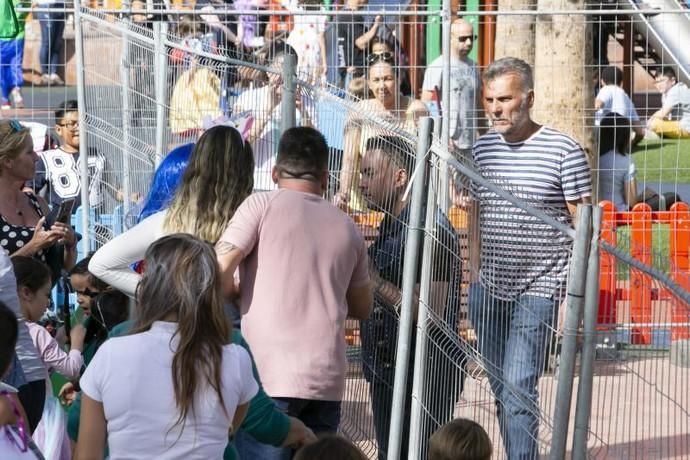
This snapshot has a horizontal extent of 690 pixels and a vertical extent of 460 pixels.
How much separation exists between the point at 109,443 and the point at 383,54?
8.09 meters

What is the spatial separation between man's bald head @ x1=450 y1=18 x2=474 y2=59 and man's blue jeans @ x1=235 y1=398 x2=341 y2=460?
7542 millimetres

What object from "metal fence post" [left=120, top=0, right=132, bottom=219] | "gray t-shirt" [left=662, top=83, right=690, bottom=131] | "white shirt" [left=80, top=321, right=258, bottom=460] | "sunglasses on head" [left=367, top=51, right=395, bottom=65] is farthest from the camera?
"gray t-shirt" [left=662, top=83, right=690, bottom=131]

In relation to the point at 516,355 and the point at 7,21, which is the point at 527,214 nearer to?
the point at 516,355

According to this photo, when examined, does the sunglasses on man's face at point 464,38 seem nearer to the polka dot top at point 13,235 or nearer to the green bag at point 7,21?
the green bag at point 7,21

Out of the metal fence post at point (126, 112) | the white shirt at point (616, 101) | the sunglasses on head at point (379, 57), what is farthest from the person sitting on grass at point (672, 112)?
the metal fence post at point (126, 112)

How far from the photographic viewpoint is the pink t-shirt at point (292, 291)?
5.03 m

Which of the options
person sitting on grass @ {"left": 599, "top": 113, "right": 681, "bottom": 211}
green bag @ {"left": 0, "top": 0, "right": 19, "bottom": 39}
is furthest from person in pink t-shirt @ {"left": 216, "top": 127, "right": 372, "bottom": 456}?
person sitting on grass @ {"left": 599, "top": 113, "right": 681, "bottom": 211}

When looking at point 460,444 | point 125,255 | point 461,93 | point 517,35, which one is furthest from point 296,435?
point 517,35

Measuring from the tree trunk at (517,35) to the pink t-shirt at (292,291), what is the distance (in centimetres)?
935

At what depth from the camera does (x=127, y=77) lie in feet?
30.2

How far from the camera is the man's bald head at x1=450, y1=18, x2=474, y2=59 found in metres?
12.3

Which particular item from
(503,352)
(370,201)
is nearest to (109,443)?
(503,352)

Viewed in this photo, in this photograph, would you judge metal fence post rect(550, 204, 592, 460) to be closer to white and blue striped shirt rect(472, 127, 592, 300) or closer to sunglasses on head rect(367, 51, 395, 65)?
white and blue striped shirt rect(472, 127, 592, 300)

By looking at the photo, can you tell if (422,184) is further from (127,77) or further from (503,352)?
(127,77)
